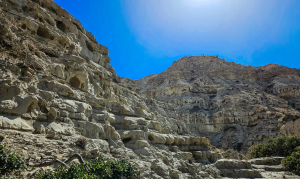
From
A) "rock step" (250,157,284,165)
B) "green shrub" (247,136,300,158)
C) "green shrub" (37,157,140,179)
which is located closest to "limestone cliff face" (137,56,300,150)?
"green shrub" (247,136,300,158)

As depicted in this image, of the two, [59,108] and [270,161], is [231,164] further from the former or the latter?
[59,108]

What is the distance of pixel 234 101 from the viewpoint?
60125 millimetres

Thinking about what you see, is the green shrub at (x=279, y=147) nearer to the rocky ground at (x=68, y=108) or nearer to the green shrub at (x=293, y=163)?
the green shrub at (x=293, y=163)

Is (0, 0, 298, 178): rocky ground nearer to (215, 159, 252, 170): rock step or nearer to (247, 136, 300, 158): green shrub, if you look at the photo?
(215, 159, 252, 170): rock step

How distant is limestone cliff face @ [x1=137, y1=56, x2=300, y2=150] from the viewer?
50.6m

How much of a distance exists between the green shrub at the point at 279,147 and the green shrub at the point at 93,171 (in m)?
29.7

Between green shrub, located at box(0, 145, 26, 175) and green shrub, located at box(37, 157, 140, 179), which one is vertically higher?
green shrub, located at box(0, 145, 26, 175)

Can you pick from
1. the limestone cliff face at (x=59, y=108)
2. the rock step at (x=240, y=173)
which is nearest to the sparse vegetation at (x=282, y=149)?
the rock step at (x=240, y=173)

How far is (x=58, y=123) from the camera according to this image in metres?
12.0

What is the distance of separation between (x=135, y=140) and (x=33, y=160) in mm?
9106

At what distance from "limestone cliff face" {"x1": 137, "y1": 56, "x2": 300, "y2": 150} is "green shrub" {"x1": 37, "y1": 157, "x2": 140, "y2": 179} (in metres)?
33.9

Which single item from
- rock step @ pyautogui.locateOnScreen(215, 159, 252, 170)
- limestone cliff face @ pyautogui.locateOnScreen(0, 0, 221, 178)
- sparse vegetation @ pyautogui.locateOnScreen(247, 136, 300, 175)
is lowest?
rock step @ pyautogui.locateOnScreen(215, 159, 252, 170)

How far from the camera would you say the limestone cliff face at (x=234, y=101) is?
166ft

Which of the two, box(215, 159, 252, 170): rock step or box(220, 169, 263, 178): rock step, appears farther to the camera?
box(215, 159, 252, 170): rock step
